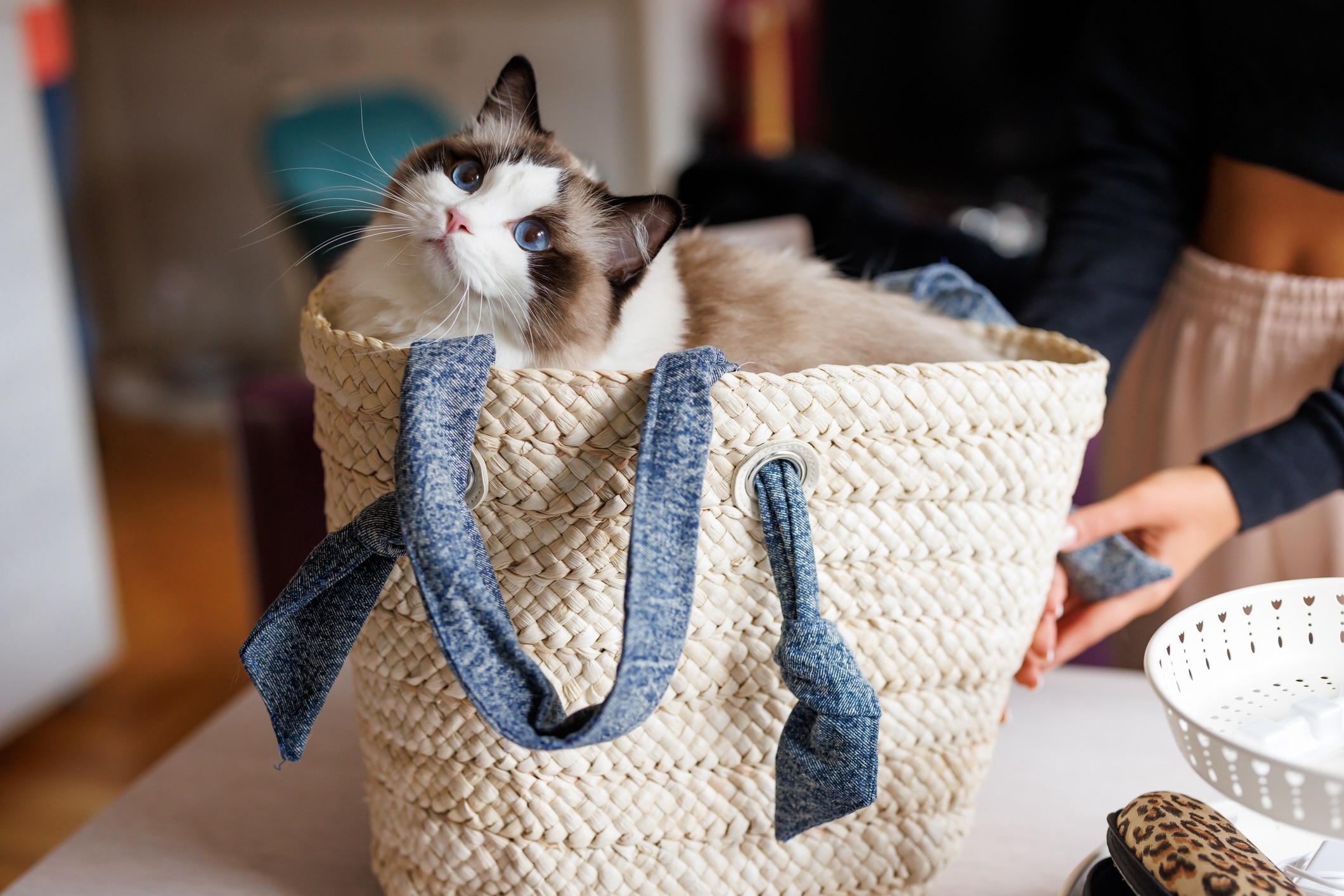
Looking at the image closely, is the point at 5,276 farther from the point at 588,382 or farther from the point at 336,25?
the point at 336,25

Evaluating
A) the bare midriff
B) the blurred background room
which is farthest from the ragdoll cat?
the blurred background room

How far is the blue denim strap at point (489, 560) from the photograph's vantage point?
42 cm

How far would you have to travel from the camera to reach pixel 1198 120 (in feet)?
3.16

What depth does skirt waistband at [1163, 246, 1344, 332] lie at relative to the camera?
2.87 ft

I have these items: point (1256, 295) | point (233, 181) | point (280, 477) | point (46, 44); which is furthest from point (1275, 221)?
point (233, 181)

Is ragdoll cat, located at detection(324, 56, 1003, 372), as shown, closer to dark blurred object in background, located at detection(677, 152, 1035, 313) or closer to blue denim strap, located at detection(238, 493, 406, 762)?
blue denim strap, located at detection(238, 493, 406, 762)

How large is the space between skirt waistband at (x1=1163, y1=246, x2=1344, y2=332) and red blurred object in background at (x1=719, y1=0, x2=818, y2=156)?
2.73m

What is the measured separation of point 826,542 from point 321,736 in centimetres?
45

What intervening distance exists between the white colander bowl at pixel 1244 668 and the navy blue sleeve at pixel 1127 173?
0.42 m

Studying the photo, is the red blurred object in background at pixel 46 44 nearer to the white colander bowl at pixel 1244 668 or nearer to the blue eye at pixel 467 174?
the blue eye at pixel 467 174

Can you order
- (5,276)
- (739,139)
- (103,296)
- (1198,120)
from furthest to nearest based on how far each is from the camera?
1. (103,296)
2. (739,139)
3. (5,276)
4. (1198,120)

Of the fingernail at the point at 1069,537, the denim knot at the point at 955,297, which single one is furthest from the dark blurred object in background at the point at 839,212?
the fingernail at the point at 1069,537

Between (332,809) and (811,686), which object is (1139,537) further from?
(332,809)

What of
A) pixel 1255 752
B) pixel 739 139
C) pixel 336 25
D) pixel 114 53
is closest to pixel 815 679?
pixel 1255 752
